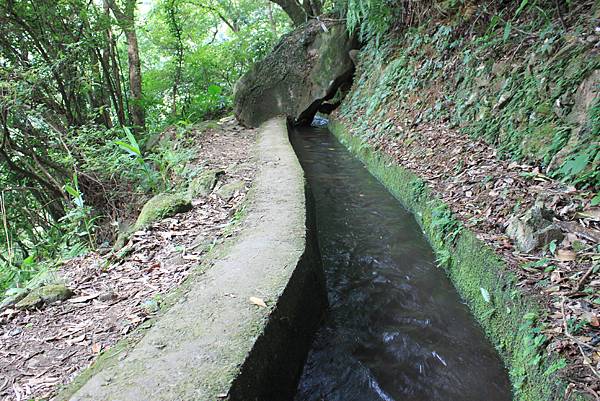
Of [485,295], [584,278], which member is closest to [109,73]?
[485,295]

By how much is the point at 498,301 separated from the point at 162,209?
3.02m

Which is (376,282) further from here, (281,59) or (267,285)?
(281,59)

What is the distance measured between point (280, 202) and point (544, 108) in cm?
246

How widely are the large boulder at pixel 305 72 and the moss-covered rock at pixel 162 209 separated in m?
5.35

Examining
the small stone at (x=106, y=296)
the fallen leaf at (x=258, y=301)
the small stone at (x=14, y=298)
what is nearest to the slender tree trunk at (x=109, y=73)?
the small stone at (x=14, y=298)

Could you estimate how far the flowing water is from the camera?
7.81ft

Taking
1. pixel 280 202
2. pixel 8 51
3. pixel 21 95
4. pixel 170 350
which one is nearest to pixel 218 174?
pixel 280 202

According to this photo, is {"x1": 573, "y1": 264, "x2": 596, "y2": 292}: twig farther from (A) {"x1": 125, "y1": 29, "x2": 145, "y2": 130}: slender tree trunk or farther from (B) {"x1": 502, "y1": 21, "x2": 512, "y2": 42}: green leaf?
(A) {"x1": 125, "y1": 29, "x2": 145, "y2": 130}: slender tree trunk

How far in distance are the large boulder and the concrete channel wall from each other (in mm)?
6187

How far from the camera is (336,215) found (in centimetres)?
470

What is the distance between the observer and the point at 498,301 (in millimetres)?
2574

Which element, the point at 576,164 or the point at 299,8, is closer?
the point at 576,164

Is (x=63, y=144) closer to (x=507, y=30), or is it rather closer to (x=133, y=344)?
(x=133, y=344)

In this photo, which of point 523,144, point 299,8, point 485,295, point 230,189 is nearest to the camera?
point 485,295
